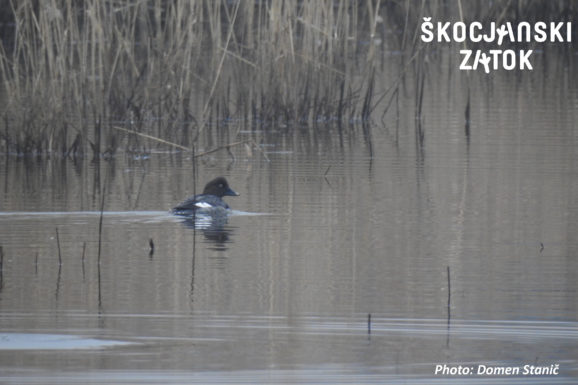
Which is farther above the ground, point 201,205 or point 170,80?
point 170,80

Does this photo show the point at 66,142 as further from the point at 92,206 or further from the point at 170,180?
the point at 92,206

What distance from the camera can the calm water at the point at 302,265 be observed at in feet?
20.1

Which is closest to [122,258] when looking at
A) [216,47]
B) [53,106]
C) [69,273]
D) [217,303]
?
[69,273]

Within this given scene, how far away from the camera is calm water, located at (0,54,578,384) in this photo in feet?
20.1

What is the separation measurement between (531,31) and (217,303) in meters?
19.1

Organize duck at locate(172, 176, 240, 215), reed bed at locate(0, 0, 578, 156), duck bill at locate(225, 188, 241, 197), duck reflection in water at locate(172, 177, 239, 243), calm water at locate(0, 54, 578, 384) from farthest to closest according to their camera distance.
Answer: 1. reed bed at locate(0, 0, 578, 156)
2. duck bill at locate(225, 188, 241, 197)
3. duck at locate(172, 176, 240, 215)
4. duck reflection in water at locate(172, 177, 239, 243)
5. calm water at locate(0, 54, 578, 384)

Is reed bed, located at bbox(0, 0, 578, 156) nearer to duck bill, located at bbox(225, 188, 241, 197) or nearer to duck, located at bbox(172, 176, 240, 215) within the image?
duck bill, located at bbox(225, 188, 241, 197)

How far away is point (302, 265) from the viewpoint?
8359 mm

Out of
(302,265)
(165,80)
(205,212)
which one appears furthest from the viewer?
(165,80)

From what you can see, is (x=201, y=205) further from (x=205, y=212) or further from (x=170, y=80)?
Result: (x=170, y=80)

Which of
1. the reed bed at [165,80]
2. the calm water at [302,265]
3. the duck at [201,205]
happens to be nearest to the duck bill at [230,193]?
the calm water at [302,265]

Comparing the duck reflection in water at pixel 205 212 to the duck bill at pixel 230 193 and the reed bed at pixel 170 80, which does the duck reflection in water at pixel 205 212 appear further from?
the reed bed at pixel 170 80

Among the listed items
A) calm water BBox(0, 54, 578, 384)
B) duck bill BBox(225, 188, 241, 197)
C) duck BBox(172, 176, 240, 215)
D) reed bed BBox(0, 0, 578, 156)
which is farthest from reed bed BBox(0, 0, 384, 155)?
duck BBox(172, 176, 240, 215)

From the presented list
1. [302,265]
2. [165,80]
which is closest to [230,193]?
[302,265]
